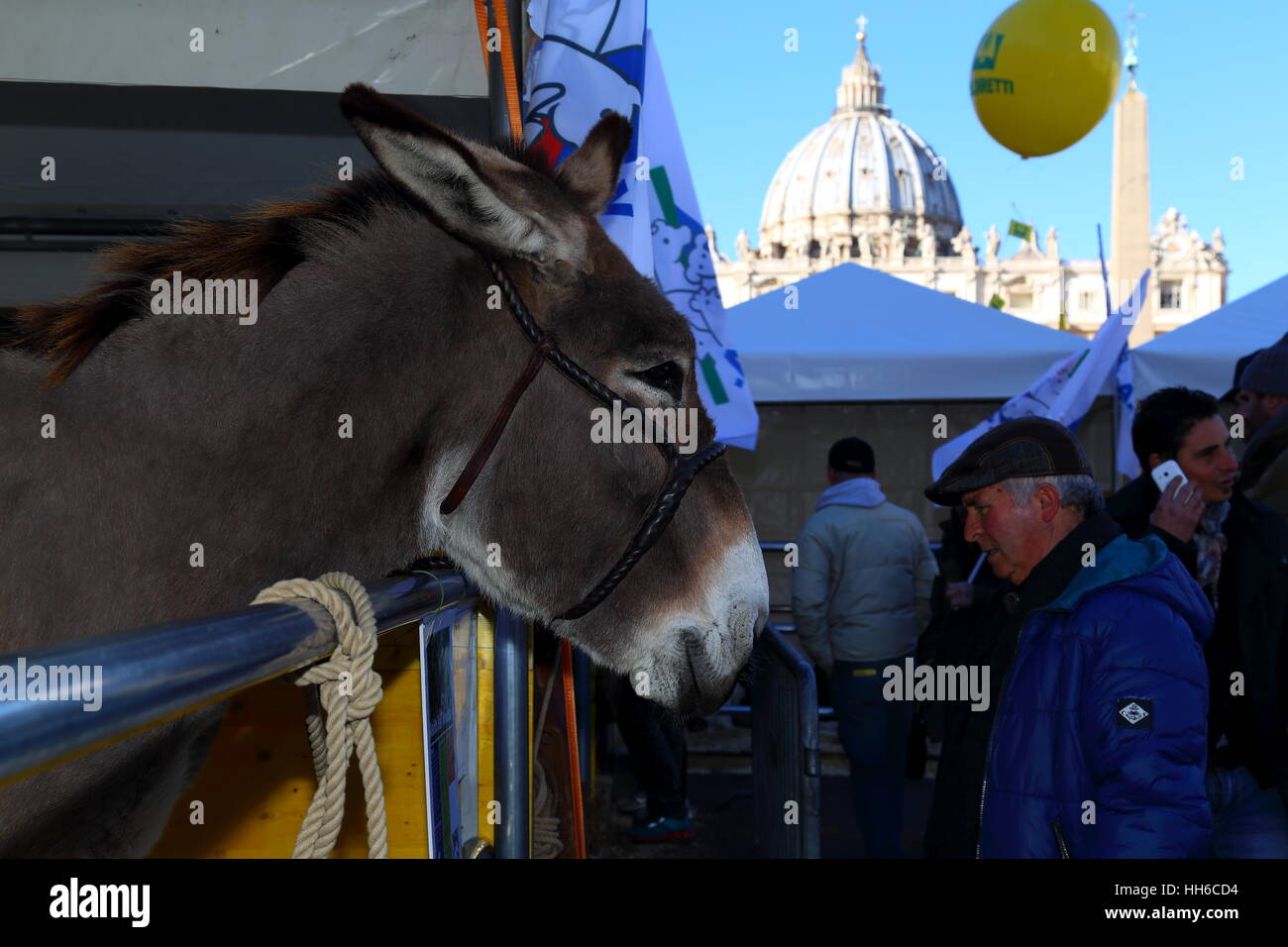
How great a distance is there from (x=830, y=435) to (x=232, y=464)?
13.2 metres

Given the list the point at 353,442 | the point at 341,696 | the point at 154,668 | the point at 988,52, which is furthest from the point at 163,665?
the point at 988,52

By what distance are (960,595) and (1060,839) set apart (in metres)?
3.99

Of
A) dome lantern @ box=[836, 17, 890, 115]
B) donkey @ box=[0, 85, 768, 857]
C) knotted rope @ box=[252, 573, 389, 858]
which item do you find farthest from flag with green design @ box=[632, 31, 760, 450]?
dome lantern @ box=[836, 17, 890, 115]

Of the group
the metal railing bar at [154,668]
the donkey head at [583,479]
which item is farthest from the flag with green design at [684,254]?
the metal railing bar at [154,668]

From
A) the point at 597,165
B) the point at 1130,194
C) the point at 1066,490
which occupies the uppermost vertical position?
the point at 1130,194

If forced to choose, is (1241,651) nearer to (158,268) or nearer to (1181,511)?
(1181,511)

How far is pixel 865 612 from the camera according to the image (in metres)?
6.58

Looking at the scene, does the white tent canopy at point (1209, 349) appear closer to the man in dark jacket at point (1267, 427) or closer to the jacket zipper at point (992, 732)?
the man in dark jacket at point (1267, 427)

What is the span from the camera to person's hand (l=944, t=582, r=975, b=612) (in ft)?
21.5

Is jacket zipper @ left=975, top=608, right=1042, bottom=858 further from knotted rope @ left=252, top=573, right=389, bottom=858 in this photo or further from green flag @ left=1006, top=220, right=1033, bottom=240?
green flag @ left=1006, top=220, right=1033, bottom=240

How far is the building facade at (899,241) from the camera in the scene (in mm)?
87062

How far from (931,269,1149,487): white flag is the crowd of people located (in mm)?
2313

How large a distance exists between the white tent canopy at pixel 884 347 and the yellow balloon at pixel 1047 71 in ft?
6.07

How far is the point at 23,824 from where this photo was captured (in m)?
1.55
